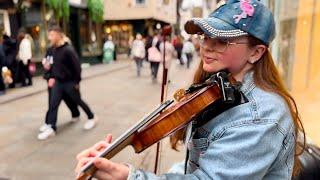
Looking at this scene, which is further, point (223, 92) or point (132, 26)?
point (132, 26)

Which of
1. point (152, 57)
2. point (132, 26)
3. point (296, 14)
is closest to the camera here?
point (296, 14)

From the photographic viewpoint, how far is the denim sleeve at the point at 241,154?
1.18 metres

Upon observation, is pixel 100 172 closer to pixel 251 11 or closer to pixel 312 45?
pixel 251 11

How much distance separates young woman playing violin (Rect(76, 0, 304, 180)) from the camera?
119 centimetres

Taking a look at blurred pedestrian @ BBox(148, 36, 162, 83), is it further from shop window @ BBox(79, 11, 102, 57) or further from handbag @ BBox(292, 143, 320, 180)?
handbag @ BBox(292, 143, 320, 180)

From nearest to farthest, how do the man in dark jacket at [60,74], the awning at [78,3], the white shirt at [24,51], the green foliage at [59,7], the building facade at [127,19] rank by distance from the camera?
the man in dark jacket at [60,74], the white shirt at [24,51], the green foliage at [59,7], the awning at [78,3], the building facade at [127,19]

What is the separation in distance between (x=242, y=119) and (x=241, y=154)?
12 centimetres

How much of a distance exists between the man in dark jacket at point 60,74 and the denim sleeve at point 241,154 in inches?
221

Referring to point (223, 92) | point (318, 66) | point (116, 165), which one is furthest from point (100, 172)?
point (318, 66)

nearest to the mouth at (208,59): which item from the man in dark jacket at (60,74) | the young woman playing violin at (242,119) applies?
the young woman playing violin at (242,119)

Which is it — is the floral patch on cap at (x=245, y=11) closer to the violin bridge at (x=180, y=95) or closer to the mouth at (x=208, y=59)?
the mouth at (x=208, y=59)

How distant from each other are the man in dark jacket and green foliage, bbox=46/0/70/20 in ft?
33.6

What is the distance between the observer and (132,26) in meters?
31.5

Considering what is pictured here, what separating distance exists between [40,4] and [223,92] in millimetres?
16448
